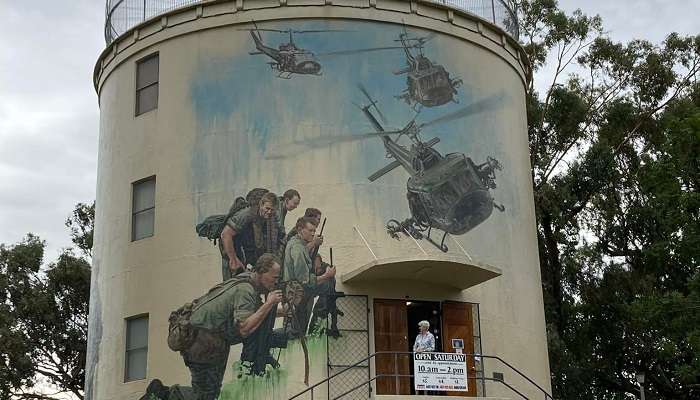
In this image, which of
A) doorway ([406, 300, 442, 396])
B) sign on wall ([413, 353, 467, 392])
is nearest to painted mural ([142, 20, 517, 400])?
doorway ([406, 300, 442, 396])

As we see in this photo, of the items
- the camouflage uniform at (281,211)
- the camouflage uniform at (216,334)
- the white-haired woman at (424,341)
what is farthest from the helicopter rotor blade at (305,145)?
the white-haired woman at (424,341)

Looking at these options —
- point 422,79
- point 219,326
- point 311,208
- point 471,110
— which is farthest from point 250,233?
point 471,110

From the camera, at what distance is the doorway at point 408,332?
2023 centimetres

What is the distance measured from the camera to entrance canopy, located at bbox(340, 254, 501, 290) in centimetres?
1967

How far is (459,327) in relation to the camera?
838 inches

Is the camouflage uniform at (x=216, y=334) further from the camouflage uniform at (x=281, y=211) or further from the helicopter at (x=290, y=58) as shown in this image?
the helicopter at (x=290, y=58)

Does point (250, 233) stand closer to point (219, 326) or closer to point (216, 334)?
point (219, 326)

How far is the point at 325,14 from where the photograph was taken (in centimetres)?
2288

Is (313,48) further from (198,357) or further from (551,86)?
(551,86)

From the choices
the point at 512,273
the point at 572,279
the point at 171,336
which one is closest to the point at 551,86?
the point at 572,279

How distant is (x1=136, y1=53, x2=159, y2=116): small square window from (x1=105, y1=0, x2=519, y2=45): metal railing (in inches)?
49.0

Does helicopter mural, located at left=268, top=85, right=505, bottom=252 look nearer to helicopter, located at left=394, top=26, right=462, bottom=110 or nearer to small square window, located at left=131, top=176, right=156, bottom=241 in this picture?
helicopter, located at left=394, top=26, right=462, bottom=110

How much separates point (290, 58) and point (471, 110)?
488cm

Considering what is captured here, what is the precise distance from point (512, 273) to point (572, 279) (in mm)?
13400
